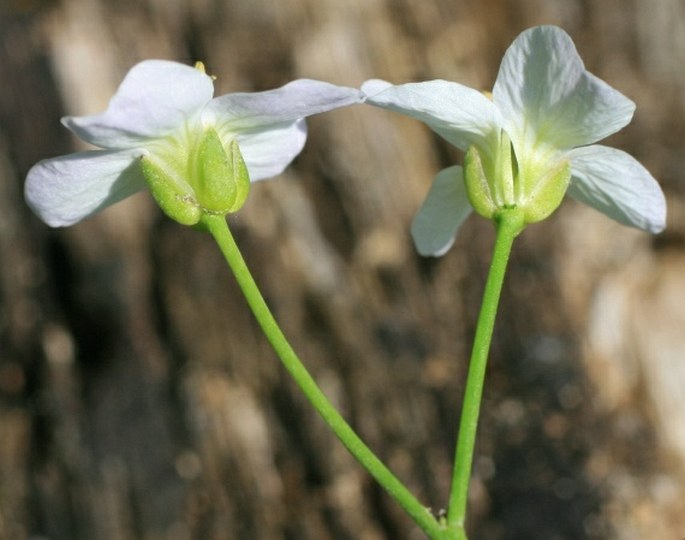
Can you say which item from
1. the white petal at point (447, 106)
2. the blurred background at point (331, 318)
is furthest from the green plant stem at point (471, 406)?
the blurred background at point (331, 318)

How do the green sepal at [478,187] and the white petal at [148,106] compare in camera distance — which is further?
the green sepal at [478,187]

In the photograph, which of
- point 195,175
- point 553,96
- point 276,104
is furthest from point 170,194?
point 553,96

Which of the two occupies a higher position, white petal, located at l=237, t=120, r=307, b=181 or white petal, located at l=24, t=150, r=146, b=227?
white petal, located at l=24, t=150, r=146, b=227

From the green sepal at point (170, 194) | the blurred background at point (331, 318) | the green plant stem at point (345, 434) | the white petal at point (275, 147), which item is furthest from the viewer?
the blurred background at point (331, 318)

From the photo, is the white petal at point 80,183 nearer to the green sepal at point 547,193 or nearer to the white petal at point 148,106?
the white petal at point 148,106

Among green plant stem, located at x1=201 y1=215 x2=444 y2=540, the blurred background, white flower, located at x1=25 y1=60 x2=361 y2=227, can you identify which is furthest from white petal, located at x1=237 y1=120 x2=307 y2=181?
the blurred background

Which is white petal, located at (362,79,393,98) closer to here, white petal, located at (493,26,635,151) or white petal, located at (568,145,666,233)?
white petal, located at (493,26,635,151)

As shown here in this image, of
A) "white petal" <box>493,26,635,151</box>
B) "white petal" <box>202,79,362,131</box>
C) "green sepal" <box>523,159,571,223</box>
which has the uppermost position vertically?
"white petal" <box>202,79,362,131</box>
